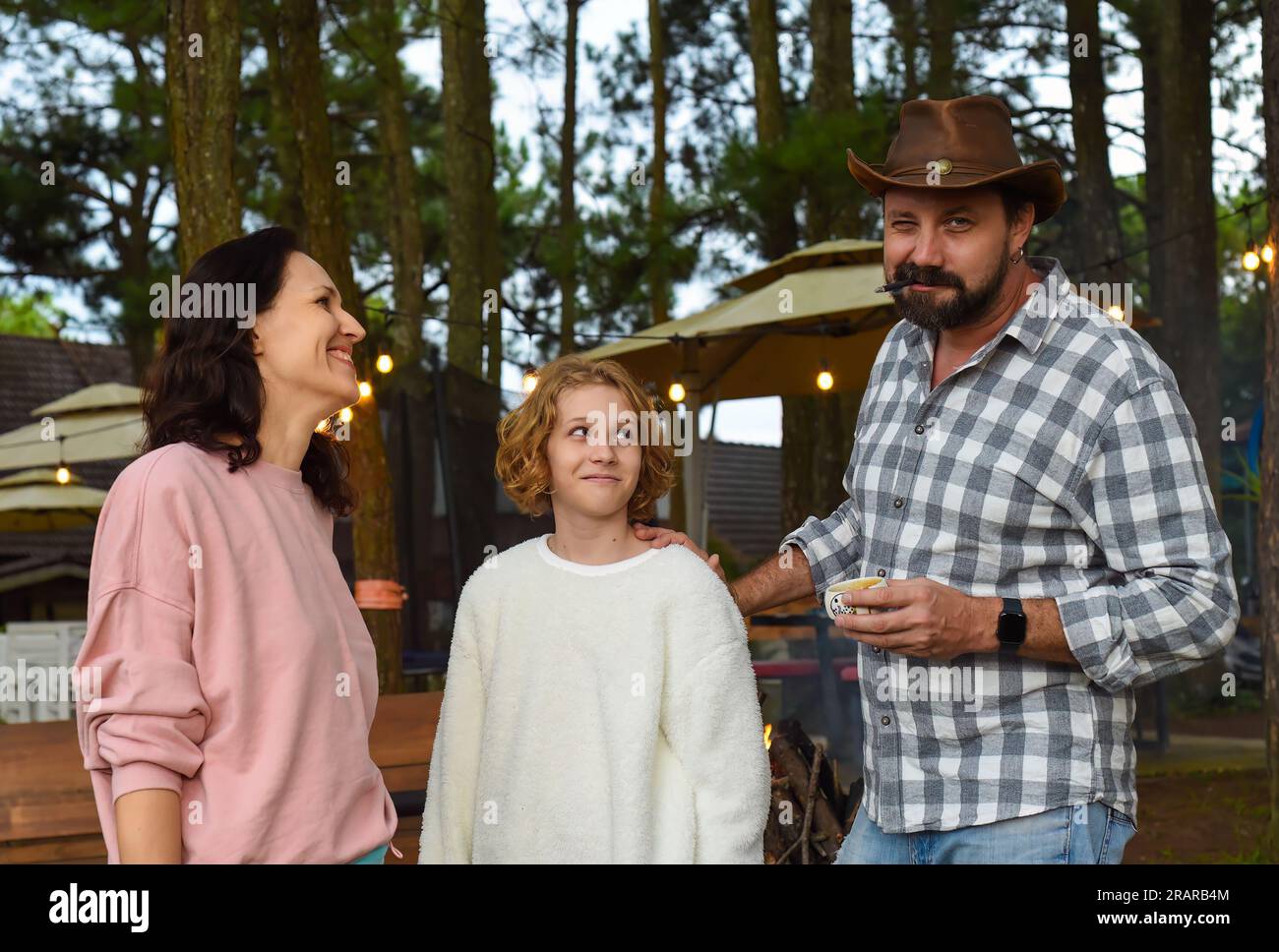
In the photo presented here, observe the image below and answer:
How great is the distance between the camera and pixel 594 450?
2.45 metres

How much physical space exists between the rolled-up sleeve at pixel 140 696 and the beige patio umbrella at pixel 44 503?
9599mm

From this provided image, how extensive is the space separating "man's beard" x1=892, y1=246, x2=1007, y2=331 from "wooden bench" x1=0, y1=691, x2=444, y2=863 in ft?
5.39

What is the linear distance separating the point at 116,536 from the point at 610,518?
95cm

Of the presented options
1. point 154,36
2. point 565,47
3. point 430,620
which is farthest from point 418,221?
point 430,620

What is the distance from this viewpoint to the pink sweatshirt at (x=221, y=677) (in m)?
1.79

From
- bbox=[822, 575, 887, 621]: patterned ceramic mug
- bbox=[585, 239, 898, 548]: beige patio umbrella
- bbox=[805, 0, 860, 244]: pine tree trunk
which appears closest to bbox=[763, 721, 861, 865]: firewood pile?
bbox=[585, 239, 898, 548]: beige patio umbrella

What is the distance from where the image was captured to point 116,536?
184 centimetres

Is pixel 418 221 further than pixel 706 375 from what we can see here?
Yes

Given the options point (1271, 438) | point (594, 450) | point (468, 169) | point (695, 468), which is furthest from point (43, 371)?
point (594, 450)

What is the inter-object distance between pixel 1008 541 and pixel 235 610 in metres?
1.26

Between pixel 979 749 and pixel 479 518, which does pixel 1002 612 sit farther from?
pixel 479 518

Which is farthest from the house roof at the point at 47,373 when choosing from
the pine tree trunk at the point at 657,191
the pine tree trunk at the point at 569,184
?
the pine tree trunk at the point at 657,191

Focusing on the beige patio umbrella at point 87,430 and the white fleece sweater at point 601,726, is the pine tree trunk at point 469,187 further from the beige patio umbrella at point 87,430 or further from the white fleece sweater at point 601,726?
the white fleece sweater at point 601,726

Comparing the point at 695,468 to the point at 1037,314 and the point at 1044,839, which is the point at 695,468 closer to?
the point at 1037,314
